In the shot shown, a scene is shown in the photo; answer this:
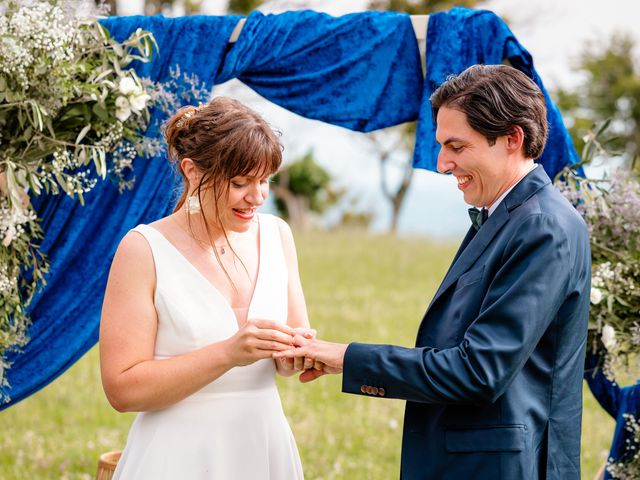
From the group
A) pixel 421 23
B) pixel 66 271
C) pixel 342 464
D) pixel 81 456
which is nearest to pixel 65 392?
pixel 81 456

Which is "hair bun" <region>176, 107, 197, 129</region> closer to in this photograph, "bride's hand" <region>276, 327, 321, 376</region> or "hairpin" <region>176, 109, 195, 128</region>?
"hairpin" <region>176, 109, 195, 128</region>

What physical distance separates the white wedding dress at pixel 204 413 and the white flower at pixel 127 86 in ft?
2.90

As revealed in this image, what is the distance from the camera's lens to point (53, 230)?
13.1 ft

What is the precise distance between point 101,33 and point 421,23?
144 centimetres

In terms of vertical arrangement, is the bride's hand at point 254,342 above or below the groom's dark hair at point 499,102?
below

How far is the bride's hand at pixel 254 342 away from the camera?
2.59 metres

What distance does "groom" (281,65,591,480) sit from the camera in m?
2.34

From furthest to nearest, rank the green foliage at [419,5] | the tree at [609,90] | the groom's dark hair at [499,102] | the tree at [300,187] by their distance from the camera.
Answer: the tree at [609,90]
the tree at [300,187]
the green foliage at [419,5]
the groom's dark hair at [499,102]

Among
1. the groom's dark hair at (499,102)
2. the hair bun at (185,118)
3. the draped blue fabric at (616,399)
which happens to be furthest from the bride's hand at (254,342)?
the draped blue fabric at (616,399)

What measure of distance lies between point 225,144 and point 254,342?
0.62m

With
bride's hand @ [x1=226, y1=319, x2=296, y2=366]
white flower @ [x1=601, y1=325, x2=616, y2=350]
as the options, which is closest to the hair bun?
bride's hand @ [x1=226, y1=319, x2=296, y2=366]

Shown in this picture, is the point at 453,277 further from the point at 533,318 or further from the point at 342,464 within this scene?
the point at 342,464

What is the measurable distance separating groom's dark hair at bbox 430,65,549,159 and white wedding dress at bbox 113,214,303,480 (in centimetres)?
93

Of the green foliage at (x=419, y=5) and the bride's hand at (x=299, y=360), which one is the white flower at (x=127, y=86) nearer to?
the bride's hand at (x=299, y=360)
